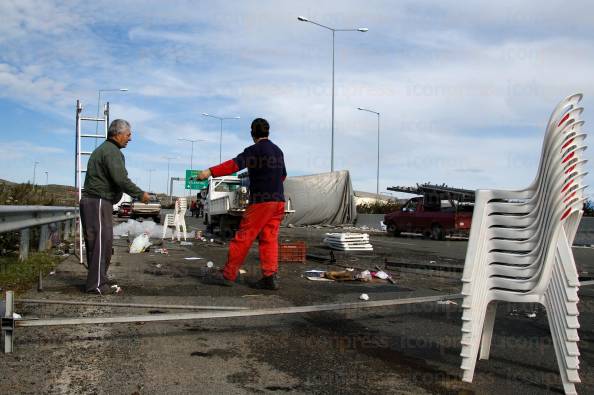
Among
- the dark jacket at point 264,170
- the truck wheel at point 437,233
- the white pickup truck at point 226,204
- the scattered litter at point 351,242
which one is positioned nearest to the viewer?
A: the dark jacket at point 264,170

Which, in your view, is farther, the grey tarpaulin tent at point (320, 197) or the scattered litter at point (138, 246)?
the grey tarpaulin tent at point (320, 197)

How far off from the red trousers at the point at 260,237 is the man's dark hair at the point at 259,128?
94 centimetres

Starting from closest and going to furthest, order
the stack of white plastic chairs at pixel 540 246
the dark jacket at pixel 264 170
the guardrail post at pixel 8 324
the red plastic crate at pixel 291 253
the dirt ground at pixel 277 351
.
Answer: the stack of white plastic chairs at pixel 540 246 < the dirt ground at pixel 277 351 < the guardrail post at pixel 8 324 < the dark jacket at pixel 264 170 < the red plastic crate at pixel 291 253

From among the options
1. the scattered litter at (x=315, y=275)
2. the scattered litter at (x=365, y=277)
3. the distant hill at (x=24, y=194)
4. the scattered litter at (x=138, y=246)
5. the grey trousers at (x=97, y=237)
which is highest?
the distant hill at (x=24, y=194)

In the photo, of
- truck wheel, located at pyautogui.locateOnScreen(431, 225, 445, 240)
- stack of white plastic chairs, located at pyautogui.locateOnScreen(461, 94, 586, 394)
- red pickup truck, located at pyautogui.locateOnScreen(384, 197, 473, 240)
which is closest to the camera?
stack of white plastic chairs, located at pyautogui.locateOnScreen(461, 94, 586, 394)

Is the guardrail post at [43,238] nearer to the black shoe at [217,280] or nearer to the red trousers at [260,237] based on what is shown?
the black shoe at [217,280]

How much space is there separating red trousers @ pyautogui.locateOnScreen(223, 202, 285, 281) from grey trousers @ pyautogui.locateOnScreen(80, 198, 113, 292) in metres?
1.46

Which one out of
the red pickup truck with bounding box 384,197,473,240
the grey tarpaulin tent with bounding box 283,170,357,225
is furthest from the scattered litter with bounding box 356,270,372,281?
the grey tarpaulin tent with bounding box 283,170,357,225

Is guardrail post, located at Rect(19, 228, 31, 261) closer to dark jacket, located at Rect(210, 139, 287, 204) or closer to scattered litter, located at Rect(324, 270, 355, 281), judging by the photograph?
dark jacket, located at Rect(210, 139, 287, 204)

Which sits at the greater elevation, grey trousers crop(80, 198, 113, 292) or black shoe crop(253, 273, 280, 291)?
grey trousers crop(80, 198, 113, 292)

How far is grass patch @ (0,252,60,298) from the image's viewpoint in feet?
22.9

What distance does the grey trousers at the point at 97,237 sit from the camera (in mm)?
6445

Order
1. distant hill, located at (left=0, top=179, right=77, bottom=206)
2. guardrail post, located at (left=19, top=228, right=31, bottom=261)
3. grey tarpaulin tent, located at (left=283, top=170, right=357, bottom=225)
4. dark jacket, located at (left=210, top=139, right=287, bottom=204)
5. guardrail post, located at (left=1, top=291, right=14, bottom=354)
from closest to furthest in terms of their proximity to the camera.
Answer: guardrail post, located at (left=1, top=291, right=14, bottom=354) < dark jacket, located at (left=210, top=139, right=287, bottom=204) < guardrail post, located at (left=19, top=228, right=31, bottom=261) < distant hill, located at (left=0, top=179, right=77, bottom=206) < grey tarpaulin tent, located at (left=283, top=170, right=357, bottom=225)

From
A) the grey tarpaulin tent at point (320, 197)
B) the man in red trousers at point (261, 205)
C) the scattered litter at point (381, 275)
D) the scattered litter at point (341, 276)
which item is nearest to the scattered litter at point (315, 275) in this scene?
the scattered litter at point (341, 276)
